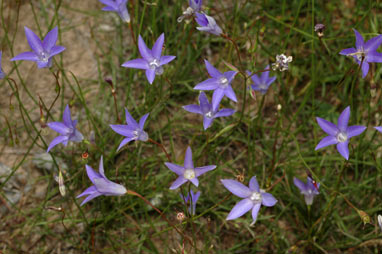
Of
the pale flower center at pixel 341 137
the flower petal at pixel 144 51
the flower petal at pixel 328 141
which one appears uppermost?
the flower petal at pixel 144 51

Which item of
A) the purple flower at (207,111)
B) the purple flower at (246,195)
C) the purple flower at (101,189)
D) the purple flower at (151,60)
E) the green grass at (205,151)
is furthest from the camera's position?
the green grass at (205,151)

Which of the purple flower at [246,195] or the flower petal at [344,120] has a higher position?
the flower petal at [344,120]

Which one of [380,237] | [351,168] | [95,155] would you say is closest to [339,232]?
[380,237]

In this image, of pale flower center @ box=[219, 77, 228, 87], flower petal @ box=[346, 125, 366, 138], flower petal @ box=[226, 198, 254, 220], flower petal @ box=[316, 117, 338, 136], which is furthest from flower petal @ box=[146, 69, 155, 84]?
flower petal @ box=[346, 125, 366, 138]

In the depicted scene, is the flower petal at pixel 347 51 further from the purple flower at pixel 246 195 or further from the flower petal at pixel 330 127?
the purple flower at pixel 246 195

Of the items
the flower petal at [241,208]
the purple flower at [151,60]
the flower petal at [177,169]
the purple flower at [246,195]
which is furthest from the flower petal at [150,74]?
the flower petal at [241,208]

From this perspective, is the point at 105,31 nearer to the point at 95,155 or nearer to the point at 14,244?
the point at 95,155

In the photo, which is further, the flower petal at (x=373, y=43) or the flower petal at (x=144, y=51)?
the flower petal at (x=144, y=51)

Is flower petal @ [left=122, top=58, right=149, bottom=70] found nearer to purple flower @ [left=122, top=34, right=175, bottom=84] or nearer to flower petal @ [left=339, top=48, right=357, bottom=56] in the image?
purple flower @ [left=122, top=34, right=175, bottom=84]
